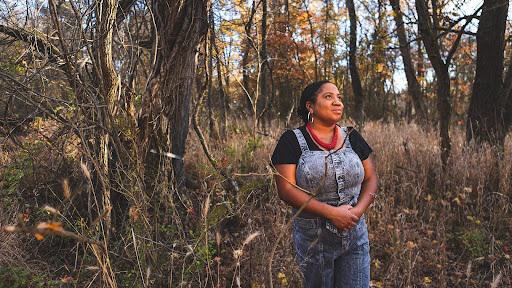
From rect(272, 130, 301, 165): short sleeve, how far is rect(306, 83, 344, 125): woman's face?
18 centimetres

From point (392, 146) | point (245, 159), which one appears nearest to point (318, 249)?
point (245, 159)

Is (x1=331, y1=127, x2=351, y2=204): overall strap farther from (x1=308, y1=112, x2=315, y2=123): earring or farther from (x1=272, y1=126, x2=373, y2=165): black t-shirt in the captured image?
(x1=308, y1=112, x2=315, y2=123): earring

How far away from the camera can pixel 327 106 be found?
202 cm

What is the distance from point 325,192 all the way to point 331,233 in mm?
206

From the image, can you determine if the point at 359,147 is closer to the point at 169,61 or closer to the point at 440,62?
the point at 169,61

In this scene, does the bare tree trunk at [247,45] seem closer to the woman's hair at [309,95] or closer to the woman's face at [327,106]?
the woman's hair at [309,95]

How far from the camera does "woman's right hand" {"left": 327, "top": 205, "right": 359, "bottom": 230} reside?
6.05 ft

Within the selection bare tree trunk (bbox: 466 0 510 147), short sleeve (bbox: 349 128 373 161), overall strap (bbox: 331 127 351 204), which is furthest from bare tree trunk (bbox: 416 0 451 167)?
overall strap (bbox: 331 127 351 204)


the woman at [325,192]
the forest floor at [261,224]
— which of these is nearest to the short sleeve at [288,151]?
the woman at [325,192]

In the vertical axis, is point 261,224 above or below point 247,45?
below

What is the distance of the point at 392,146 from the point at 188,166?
2695mm

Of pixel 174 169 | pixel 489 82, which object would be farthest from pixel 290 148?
pixel 489 82

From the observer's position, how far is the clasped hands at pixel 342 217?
1.84 m

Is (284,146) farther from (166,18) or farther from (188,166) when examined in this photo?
(188,166)
